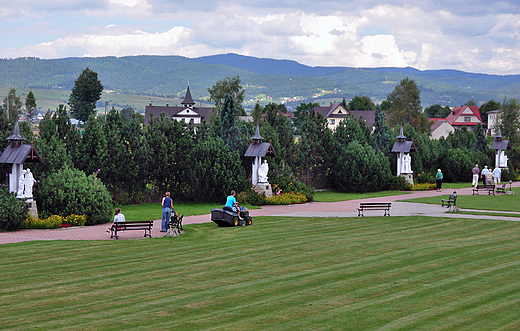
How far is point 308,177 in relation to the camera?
1741 inches

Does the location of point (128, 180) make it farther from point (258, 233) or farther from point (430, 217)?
point (430, 217)

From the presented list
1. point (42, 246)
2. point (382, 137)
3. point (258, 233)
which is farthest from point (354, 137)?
point (42, 246)

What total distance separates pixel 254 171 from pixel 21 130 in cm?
1382

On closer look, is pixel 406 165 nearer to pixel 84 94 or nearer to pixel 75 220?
pixel 75 220

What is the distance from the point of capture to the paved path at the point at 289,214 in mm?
20672

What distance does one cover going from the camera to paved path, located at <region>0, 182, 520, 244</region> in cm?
2067

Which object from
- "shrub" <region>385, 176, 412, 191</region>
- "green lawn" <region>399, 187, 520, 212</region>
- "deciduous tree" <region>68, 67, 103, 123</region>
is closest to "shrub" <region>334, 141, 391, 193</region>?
"shrub" <region>385, 176, 412, 191</region>

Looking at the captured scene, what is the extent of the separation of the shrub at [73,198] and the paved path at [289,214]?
810 millimetres

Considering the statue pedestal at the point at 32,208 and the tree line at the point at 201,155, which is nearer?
the statue pedestal at the point at 32,208

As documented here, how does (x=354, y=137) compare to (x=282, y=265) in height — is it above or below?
above

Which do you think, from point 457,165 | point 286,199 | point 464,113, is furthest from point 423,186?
point 464,113

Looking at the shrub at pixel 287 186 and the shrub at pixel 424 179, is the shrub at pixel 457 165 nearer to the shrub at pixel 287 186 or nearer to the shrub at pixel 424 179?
the shrub at pixel 424 179

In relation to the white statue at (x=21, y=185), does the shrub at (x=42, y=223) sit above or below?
below

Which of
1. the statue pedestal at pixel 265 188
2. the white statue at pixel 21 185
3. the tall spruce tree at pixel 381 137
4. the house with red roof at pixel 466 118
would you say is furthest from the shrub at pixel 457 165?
the house with red roof at pixel 466 118
